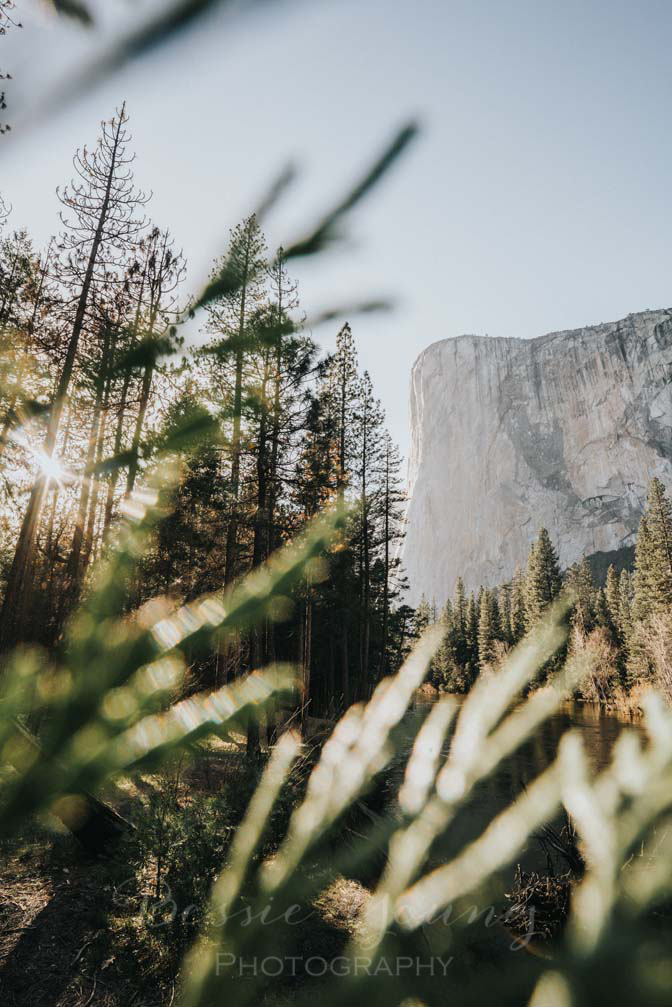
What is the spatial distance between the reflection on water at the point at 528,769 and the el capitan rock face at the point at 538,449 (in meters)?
112

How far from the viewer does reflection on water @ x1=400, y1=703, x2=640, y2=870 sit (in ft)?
37.8

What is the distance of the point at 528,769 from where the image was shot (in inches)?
752

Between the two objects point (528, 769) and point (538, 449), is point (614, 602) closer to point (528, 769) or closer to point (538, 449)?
point (528, 769)

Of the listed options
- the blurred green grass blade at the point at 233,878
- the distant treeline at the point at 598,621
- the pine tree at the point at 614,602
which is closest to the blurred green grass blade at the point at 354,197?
the blurred green grass blade at the point at 233,878

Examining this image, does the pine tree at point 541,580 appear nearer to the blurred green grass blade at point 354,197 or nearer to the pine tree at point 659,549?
the pine tree at point 659,549

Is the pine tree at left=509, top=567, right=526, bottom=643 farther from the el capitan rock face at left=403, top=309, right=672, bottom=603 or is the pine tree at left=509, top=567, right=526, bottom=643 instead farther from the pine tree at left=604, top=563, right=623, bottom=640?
the el capitan rock face at left=403, top=309, right=672, bottom=603

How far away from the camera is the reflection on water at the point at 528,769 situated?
11.5 metres

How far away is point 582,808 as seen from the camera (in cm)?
1223

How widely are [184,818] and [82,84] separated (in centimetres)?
724

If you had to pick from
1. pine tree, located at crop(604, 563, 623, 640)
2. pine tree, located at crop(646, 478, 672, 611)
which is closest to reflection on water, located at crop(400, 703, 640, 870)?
pine tree, located at crop(646, 478, 672, 611)

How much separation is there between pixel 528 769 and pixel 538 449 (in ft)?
488

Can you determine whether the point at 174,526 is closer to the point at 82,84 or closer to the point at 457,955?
the point at 457,955

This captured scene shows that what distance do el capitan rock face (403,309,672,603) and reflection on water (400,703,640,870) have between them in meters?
112

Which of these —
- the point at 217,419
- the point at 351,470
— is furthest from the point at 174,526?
the point at 351,470
